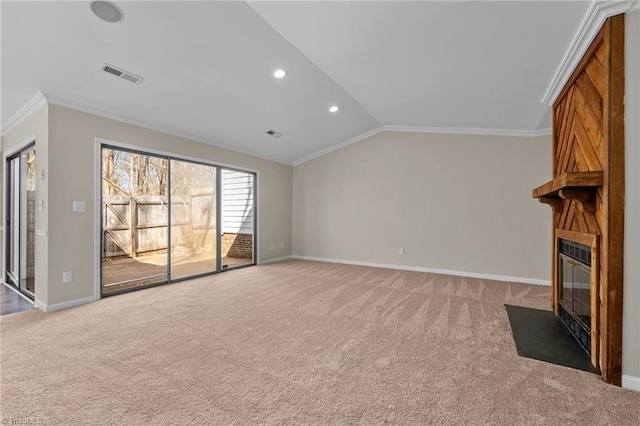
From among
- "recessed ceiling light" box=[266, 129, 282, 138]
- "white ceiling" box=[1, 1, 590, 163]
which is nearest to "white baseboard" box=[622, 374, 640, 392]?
"white ceiling" box=[1, 1, 590, 163]

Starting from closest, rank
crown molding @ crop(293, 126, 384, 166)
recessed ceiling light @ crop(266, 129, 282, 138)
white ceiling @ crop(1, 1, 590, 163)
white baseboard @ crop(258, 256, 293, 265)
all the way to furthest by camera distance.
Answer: white ceiling @ crop(1, 1, 590, 163) → recessed ceiling light @ crop(266, 129, 282, 138) → crown molding @ crop(293, 126, 384, 166) → white baseboard @ crop(258, 256, 293, 265)

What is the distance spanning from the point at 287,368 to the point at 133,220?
3551 millimetres

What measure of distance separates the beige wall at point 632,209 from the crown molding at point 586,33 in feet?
0.32

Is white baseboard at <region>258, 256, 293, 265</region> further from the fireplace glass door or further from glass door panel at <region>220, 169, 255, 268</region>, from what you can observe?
the fireplace glass door

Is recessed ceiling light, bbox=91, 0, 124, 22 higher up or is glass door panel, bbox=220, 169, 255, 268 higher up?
recessed ceiling light, bbox=91, 0, 124, 22

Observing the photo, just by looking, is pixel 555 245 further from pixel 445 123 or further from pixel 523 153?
pixel 445 123

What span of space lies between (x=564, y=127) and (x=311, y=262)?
200 inches

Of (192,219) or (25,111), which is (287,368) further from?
(25,111)

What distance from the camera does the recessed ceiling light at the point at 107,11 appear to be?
7.60 feet

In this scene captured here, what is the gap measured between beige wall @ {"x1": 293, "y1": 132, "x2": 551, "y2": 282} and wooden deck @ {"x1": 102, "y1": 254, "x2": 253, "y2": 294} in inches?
105

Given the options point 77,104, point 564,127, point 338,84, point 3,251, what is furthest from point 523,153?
point 3,251

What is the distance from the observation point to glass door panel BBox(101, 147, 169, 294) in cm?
411

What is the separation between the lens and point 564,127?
306 centimetres

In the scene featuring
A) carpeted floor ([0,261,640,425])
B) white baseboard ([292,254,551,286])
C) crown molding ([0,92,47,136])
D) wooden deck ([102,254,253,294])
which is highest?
crown molding ([0,92,47,136])
